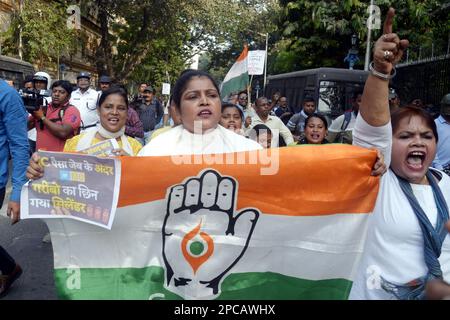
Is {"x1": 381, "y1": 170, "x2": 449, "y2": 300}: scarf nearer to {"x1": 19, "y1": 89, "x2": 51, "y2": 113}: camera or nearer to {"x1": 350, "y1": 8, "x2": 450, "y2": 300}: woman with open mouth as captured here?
{"x1": 350, "y1": 8, "x2": 450, "y2": 300}: woman with open mouth

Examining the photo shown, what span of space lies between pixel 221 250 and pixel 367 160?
76 cm

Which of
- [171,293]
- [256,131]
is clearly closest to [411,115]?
[171,293]

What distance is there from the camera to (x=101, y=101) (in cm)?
396

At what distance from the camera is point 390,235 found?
2184 millimetres

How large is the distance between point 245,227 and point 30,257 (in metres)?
3.27

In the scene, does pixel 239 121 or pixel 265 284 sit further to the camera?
pixel 239 121

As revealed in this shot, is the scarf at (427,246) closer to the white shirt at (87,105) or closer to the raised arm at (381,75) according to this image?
the raised arm at (381,75)

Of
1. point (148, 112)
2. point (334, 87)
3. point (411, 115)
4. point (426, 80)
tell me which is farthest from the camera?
point (426, 80)

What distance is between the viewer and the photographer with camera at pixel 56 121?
5.15 meters

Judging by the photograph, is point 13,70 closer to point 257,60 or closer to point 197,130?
point 257,60

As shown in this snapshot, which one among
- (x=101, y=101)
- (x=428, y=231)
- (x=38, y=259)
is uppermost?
(x=101, y=101)

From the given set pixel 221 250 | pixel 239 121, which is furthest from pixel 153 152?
pixel 239 121

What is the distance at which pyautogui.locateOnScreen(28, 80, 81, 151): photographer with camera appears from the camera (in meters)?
5.15
